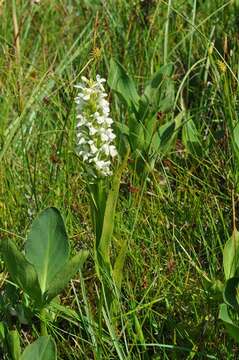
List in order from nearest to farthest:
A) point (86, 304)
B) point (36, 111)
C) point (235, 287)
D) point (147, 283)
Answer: point (235, 287) < point (86, 304) < point (147, 283) < point (36, 111)

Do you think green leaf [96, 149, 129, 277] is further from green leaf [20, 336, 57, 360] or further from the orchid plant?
green leaf [20, 336, 57, 360]

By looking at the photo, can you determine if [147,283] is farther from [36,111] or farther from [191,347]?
[36,111]

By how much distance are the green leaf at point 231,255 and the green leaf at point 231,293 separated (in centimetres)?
9

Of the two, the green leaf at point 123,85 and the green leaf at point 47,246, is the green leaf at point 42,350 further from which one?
the green leaf at point 123,85

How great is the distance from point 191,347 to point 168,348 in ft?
0.16

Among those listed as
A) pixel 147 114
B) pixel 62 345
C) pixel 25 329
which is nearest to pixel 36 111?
pixel 147 114

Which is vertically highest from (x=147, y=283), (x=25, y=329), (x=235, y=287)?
(x=235, y=287)

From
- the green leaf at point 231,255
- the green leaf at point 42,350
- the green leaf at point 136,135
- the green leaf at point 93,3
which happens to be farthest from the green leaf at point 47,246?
the green leaf at point 93,3

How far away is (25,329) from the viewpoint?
1.81 metres

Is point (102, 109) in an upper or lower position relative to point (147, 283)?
upper

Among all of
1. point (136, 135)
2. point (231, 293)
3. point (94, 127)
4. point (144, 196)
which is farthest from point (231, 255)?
point (136, 135)

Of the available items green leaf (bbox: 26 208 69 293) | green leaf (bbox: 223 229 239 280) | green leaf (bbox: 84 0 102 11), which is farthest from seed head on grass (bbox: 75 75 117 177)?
green leaf (bbox: 84 0 102 11)

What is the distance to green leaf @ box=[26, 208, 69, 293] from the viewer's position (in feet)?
5.24

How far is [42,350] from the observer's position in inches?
58.3
